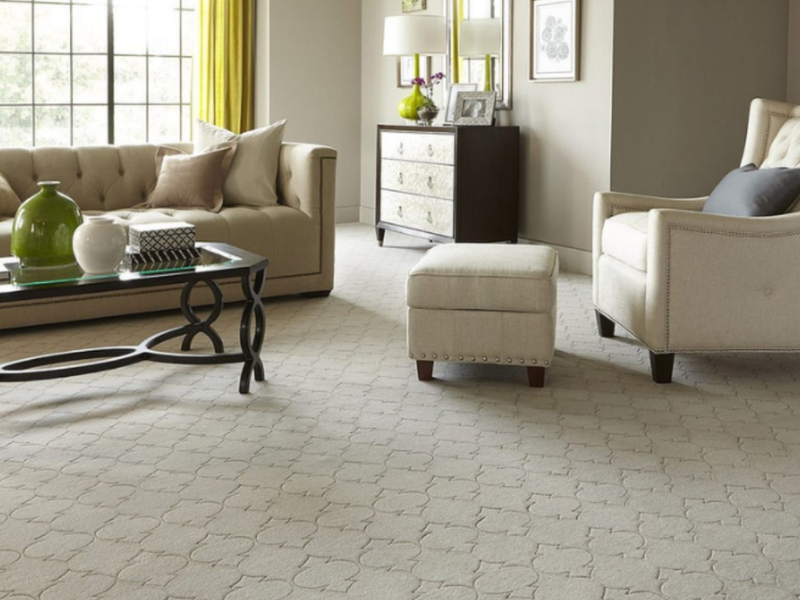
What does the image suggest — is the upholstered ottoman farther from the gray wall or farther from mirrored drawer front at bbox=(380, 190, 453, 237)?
mirrored drawer front at bbox=(380, 190, 453, 237)

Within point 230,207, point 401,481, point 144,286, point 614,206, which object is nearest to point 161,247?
point 144,286

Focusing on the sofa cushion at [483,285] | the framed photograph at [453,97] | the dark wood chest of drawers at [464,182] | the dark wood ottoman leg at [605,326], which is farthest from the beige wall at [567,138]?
the sofa cushion at [483,285]

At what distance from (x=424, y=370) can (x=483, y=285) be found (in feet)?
1.34

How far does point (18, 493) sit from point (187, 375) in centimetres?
122

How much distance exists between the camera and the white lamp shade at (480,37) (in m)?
6.62

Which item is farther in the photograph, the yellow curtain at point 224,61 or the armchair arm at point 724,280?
the yellow curtain at point 224,61

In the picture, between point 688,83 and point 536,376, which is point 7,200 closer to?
point 536,376

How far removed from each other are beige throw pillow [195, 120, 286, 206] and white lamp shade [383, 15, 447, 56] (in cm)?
177

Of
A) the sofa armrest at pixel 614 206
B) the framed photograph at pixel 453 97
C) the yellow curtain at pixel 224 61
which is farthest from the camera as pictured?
the yellow curtain at pixel 224 61

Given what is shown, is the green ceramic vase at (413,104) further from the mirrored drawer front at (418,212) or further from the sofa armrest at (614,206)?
the sofa armrest at (614,206)

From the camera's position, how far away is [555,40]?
6.12m

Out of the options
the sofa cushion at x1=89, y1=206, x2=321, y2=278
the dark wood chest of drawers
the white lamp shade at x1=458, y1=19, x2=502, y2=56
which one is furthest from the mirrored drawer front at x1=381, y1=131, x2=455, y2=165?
the sofa cushion at x1=89, y1=206, x2=321, y2=278

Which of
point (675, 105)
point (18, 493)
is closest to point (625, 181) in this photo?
point (675, 105)

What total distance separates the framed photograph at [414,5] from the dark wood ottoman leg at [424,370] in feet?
14.3
